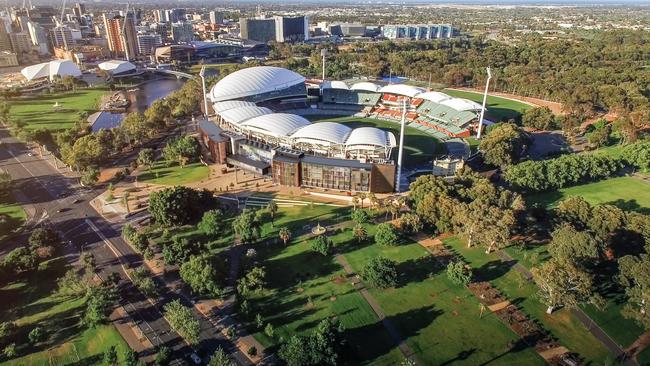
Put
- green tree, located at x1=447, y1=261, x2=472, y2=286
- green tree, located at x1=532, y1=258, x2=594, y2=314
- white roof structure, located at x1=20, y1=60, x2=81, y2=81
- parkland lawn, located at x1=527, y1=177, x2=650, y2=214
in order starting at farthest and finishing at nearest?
1. white roof structure, located at x1=20, y1=60, x2=81, y2=81
2. parkland lawn, located at x1=527, y1=177, x2=650, y2=214
3. green tree, located at x1=447, y1=261, x2=472, y2=286
4. green tree, located at x1=532, y1=258, x2=594, y2=314

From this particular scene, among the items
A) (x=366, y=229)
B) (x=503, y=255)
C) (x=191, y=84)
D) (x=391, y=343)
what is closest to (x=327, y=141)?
(x=366, y=229)

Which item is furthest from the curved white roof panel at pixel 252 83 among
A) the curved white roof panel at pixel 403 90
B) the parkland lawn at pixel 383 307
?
the parkland lawn at pixel 383 307

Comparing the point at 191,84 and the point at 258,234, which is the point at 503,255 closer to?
the point at 258,234

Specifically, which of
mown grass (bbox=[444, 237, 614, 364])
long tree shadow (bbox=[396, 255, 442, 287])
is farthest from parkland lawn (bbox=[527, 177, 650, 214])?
long tree shadow (bbox=[396, 255, 442, 287])

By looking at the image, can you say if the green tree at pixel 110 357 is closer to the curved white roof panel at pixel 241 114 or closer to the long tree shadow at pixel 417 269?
the long tree shadow at pixel 417 269

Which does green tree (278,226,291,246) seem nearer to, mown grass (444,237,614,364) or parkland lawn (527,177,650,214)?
mown grass (444,237,614,364)
